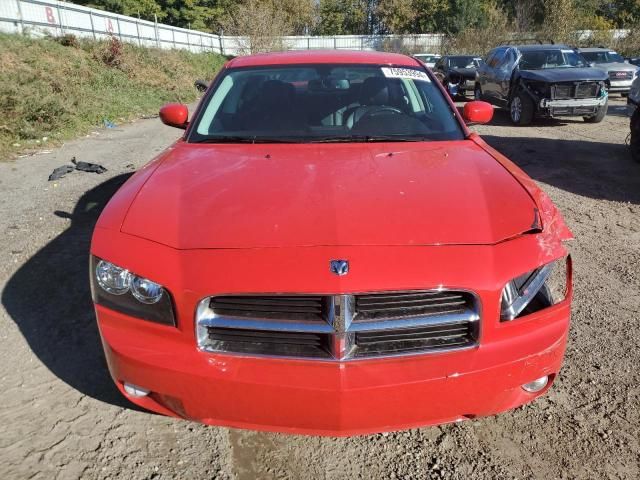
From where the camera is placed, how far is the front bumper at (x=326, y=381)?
1.75 meters

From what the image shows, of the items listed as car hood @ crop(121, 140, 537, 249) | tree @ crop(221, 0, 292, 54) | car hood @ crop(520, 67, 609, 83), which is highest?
tree @ crop(221, 0, 292, 54)

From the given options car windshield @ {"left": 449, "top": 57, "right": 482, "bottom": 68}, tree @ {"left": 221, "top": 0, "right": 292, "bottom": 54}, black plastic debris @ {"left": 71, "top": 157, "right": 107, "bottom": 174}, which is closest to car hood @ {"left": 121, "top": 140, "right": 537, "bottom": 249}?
black plastic debris @ {"left": 71, "top": 157, "right": 107, "bottom": 174}

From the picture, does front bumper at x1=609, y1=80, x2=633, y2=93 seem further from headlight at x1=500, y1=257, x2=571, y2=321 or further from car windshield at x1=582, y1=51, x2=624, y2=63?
headlight at x1=500, y1=257, x2=571, y2=321

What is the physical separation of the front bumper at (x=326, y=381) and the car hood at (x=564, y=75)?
33.8 ft

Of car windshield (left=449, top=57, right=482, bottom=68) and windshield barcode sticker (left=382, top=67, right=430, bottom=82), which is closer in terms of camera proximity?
windshield barcode sticker (left=382, top=67, right=430, bottom=82)

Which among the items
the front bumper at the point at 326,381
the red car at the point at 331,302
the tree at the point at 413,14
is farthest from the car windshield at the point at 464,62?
the tree at the point at 413,14

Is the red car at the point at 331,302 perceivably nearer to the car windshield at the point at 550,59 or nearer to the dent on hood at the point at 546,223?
the dent on hood at the point at 546,223

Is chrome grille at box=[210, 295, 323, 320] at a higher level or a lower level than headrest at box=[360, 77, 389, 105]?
lower

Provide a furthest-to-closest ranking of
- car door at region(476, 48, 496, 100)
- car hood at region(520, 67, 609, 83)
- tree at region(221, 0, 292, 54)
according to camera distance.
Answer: tree at region(221, 0, 292, 54)
car door at region(476, 48, 496, 100)
car hood at region(520, 67, 609, 83)

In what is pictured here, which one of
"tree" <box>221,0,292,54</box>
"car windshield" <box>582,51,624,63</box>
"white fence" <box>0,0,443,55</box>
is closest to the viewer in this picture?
"car windshield" <box>582,51,624,63</box>

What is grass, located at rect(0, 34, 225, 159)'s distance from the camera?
9.14 meters

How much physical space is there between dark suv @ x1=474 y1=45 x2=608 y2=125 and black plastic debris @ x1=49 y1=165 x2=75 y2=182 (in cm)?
931

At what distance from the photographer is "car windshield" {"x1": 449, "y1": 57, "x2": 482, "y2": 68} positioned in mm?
19827

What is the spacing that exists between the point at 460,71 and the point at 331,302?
18759mm
